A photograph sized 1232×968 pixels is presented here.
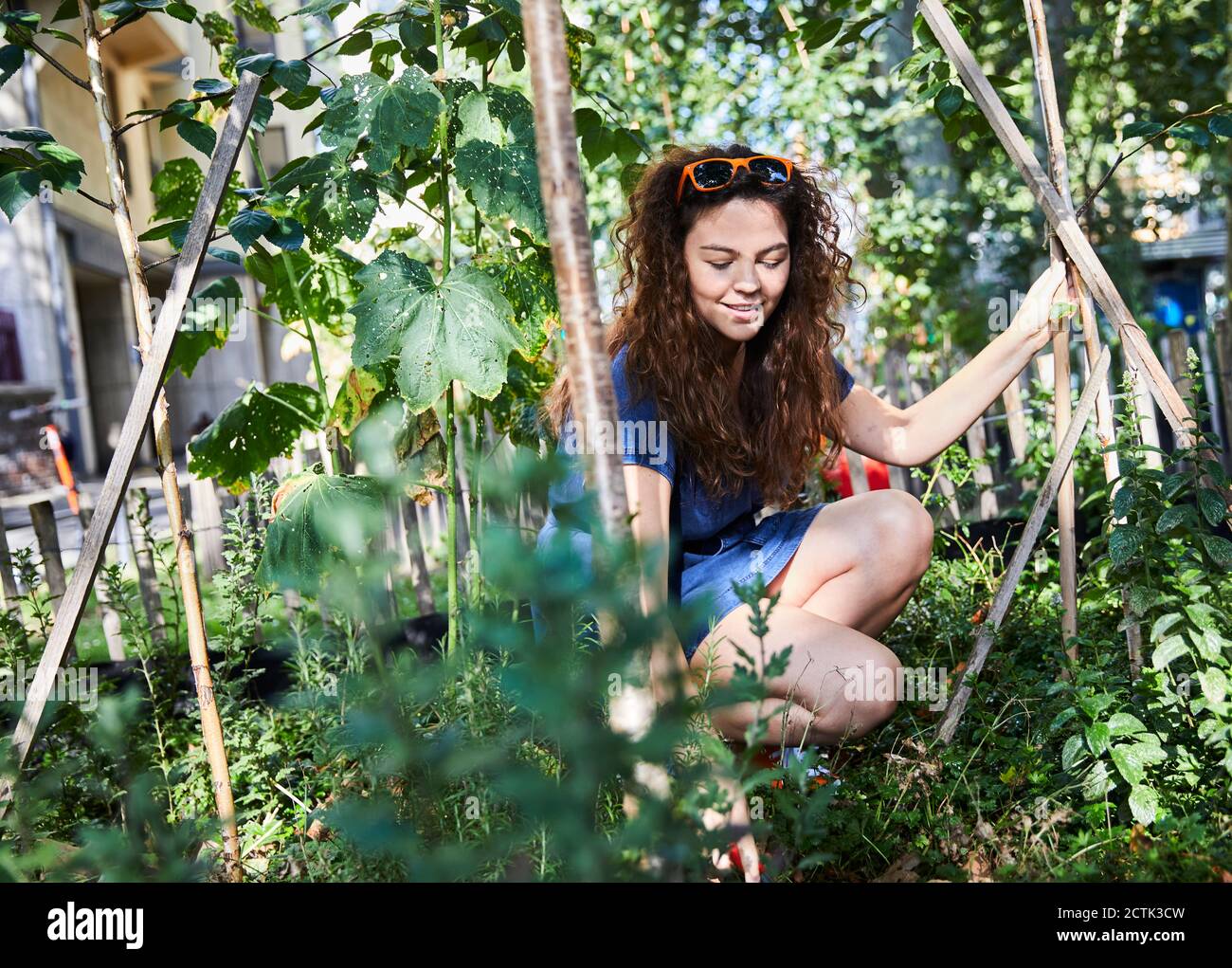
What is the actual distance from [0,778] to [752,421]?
5.37 ft

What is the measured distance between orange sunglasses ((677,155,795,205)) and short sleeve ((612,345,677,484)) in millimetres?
417

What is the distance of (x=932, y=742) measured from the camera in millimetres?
2129

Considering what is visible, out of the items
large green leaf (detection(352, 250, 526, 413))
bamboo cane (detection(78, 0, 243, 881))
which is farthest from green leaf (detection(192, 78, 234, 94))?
large green leaf (detection(352, 250, 526, 413))

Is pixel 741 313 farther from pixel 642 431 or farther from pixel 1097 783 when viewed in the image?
pixel 1097 783

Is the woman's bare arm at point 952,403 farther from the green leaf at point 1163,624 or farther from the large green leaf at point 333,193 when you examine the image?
the large green leaf at point 333,193

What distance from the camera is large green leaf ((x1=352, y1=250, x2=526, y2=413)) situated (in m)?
2.10

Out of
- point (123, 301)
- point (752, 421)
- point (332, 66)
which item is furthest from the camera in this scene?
point (123, 301)

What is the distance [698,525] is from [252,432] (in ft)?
3.88

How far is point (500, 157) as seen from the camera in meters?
2.21

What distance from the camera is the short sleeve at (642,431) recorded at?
6.77 feet

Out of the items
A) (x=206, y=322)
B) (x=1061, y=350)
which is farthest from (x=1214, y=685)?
(x=206, y=322)

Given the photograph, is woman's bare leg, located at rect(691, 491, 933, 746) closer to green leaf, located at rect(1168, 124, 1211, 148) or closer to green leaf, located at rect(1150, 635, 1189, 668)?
green leaf, located at rect(1150, 635, 1189, 668)
